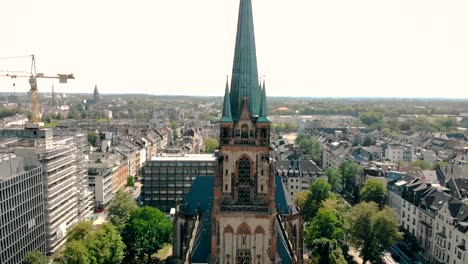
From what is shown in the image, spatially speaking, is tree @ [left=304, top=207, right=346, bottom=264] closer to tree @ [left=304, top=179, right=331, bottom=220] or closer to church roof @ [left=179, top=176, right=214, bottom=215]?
tree @ [left=304, top=179, right=331, bottom=220]

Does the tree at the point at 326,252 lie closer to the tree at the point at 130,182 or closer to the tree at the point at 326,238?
the tree at the point at 326,238

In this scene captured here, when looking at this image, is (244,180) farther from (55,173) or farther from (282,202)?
(55,173)

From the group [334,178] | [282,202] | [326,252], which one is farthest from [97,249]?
[334,178]

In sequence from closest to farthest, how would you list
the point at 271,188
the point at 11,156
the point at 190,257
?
the point at 271,188
the point at 190,257
the point at 11,156

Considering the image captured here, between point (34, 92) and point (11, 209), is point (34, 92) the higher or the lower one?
the higher one

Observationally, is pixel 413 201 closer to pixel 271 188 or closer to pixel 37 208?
pixel 271 188

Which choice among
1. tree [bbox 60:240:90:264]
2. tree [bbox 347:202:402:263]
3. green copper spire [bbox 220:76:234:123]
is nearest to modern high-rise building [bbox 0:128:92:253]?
tree [bbox 60:240:90:264]

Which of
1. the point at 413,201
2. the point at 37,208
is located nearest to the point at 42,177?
the point at 37,208
